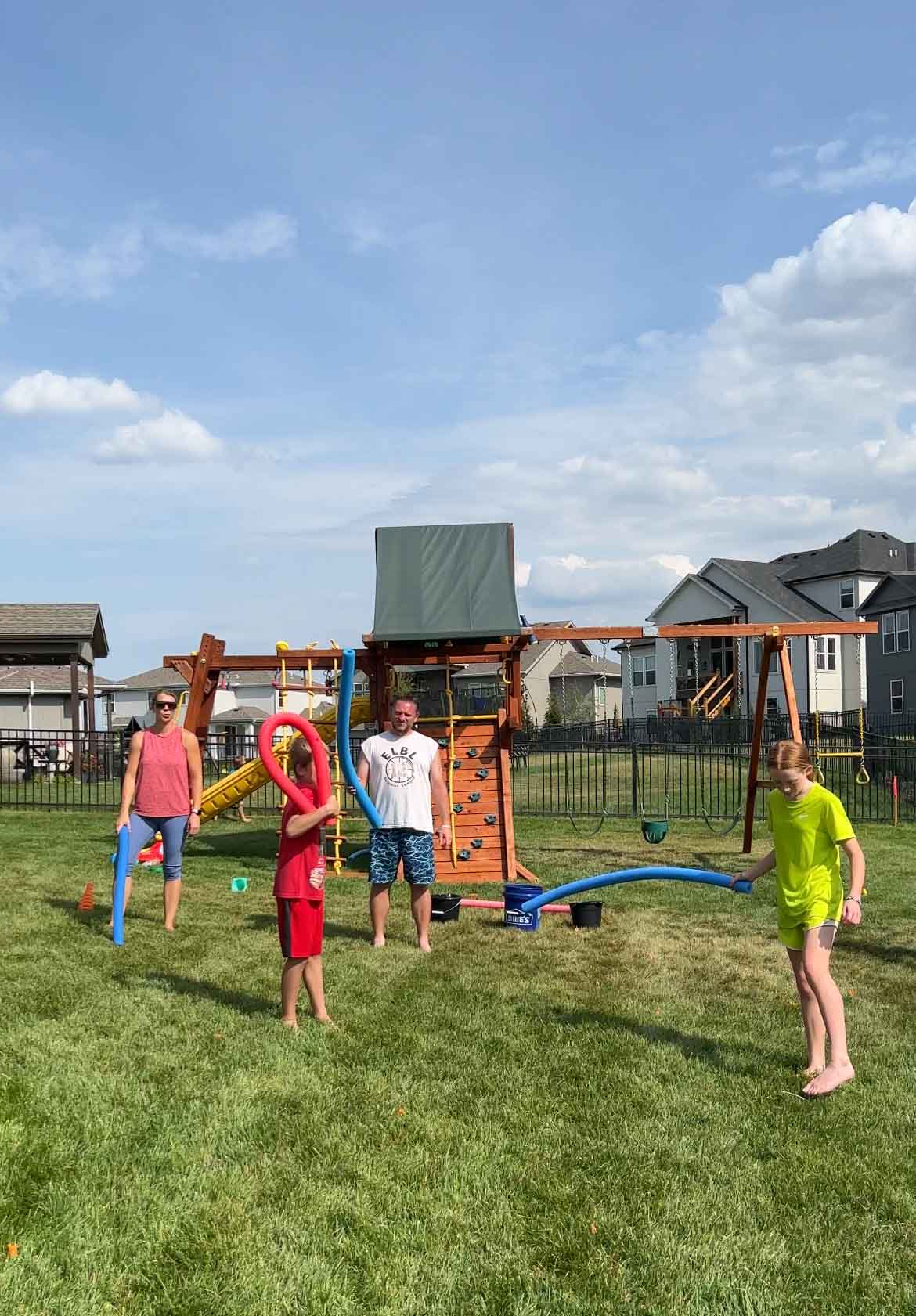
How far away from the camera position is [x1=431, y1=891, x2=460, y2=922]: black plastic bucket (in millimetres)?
9836

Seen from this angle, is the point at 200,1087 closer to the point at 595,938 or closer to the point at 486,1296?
the point at 486,1296

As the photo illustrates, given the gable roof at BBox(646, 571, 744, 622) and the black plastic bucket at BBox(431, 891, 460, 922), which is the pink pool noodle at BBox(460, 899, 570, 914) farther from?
the gable roof at BBox(646, 571, 744, 622)

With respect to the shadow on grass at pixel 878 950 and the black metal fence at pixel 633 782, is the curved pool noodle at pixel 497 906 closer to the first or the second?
the shadow on grass at pixel 878 950

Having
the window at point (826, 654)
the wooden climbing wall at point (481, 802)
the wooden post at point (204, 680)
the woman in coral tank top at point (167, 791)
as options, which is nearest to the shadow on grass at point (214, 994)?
the woman in coral tank top at point (167, 791)

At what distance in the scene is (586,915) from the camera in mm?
9742

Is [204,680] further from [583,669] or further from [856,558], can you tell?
[583,669]

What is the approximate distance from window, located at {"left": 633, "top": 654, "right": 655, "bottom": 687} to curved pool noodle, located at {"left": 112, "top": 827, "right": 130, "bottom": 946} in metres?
45.4

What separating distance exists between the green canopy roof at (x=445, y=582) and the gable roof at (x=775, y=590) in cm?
3360

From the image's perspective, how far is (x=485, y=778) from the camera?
12.9 meters

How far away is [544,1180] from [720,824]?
1578 centimetres

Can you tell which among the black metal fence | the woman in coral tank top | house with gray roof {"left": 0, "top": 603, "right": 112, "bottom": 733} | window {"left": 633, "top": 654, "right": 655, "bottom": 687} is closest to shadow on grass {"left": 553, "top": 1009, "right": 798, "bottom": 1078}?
the woman in coral tank top

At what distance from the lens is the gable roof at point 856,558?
46531mm

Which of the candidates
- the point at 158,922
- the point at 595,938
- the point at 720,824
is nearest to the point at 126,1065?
the point at 158,922

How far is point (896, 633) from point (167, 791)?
4019 centimetres
